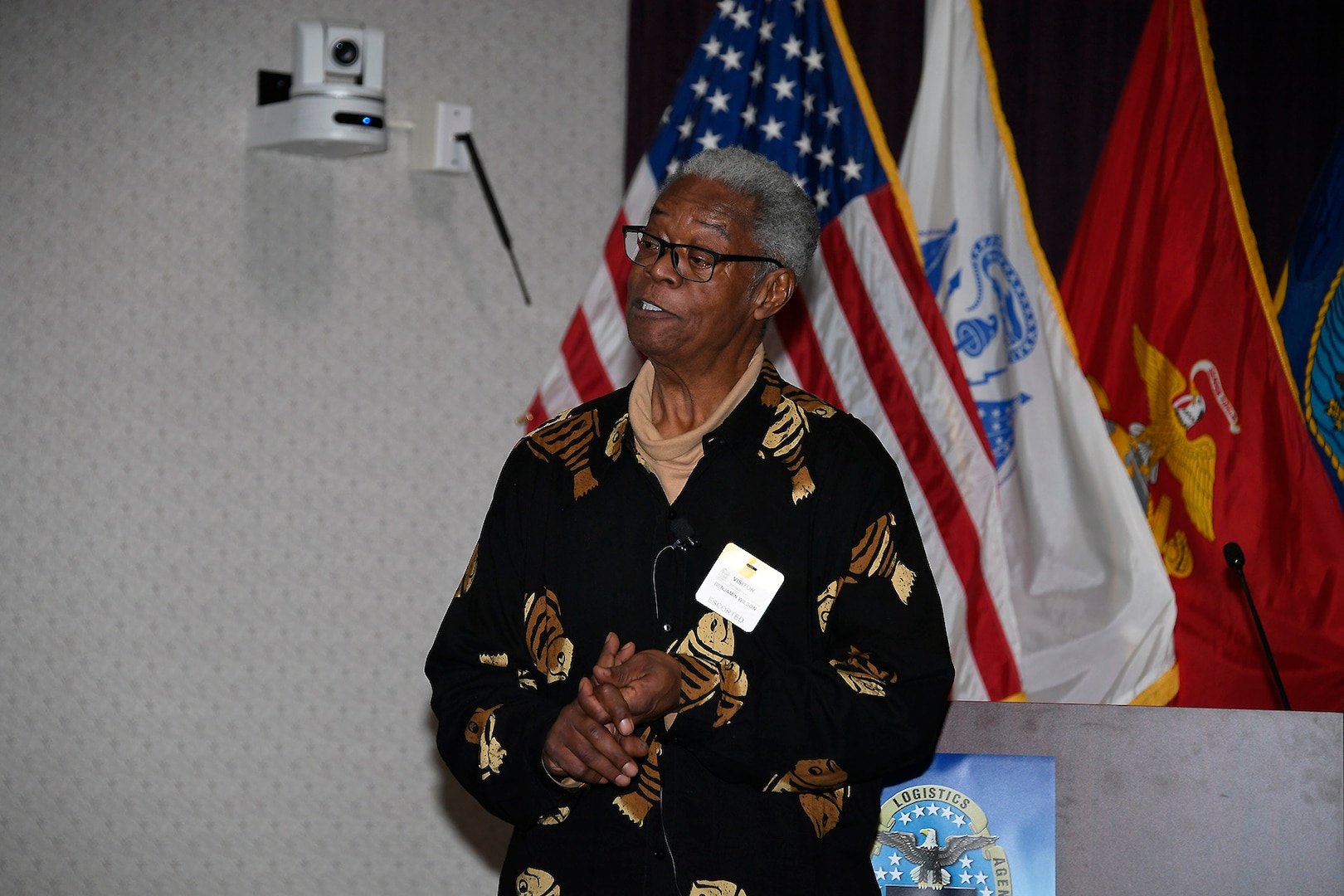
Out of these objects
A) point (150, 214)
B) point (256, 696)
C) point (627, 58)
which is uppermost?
point (627, 58)

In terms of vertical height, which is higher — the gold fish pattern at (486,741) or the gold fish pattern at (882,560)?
the gold fish pattern at (882,560)

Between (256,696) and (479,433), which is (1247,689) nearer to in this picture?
(479,433)

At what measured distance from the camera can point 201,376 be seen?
3100mm

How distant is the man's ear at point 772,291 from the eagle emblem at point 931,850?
2.66 ft

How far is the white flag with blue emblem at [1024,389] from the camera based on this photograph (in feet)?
10.4

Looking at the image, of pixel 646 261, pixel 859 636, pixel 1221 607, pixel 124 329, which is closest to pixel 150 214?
pixel 124 329

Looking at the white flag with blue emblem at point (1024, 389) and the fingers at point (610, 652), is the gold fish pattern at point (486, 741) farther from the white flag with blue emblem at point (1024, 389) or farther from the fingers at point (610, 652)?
the white flag with blue emblem at point (1024, 389)

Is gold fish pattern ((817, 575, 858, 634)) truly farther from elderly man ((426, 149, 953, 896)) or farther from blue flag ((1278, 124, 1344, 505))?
blue flag ((1278, 124, 1344, 505))

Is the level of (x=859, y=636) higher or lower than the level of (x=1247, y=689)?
higher

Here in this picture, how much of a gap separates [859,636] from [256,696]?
2.09 meters

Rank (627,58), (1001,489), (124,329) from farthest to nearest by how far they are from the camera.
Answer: (627,58)
(1001,489)
(124,329)

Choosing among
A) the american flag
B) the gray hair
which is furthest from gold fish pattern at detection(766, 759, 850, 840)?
the american flag

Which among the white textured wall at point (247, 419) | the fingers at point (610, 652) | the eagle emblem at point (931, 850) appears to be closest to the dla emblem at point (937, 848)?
the eagle emblem at point (931, 850)

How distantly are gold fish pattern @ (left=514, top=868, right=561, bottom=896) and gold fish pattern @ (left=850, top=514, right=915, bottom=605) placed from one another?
57 centimetres
